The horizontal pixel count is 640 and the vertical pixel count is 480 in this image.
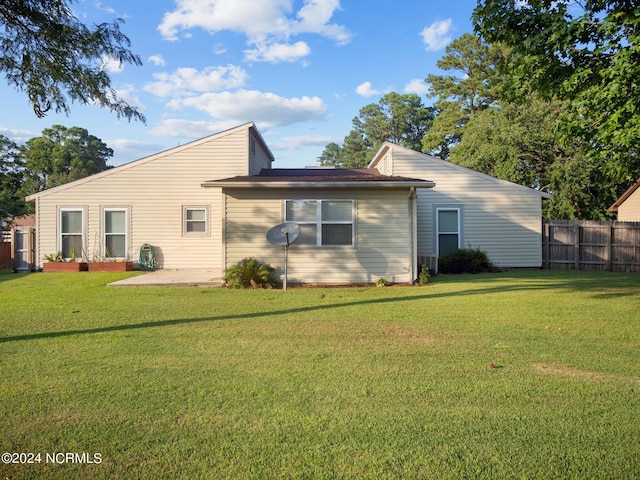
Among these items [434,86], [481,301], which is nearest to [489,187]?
[481,301]

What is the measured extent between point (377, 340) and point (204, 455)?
344 centimetres

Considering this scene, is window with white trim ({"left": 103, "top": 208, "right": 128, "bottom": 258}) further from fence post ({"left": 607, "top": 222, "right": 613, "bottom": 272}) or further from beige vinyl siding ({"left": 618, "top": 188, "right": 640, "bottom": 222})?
beige vinyl siding ({"left": 618, "top": 188, "right": 640, "bottom": 222})

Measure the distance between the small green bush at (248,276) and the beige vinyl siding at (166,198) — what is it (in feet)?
14.7

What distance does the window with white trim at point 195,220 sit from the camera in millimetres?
16031

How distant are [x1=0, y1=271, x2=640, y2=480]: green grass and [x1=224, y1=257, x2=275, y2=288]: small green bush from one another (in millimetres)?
3254

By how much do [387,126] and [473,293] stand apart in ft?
137

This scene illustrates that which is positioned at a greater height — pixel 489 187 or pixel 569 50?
pixel 569 50

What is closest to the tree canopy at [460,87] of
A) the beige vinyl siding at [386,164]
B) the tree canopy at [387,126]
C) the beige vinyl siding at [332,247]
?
the tree canopy at [387,126]

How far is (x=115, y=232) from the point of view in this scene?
53.0 ft

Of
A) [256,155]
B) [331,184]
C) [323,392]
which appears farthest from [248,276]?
[323,392]

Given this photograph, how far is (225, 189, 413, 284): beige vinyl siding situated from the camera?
1223 centimetres

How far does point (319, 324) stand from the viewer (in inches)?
283

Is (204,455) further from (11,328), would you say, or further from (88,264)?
(88,264)

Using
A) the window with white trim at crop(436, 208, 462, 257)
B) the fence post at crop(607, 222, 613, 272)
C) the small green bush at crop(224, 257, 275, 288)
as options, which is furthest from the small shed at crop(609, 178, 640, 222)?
the small green bush at crop(224, 257, 275, 288)
